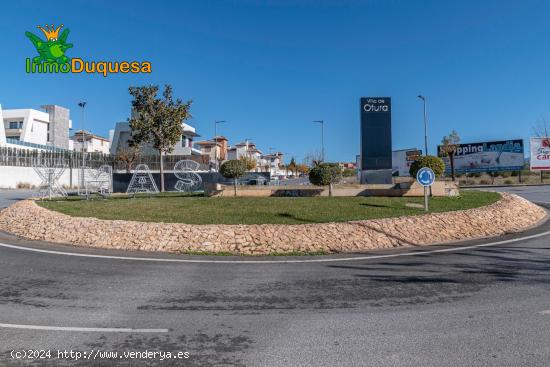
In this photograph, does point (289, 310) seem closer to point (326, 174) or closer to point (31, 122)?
point (326, 174)

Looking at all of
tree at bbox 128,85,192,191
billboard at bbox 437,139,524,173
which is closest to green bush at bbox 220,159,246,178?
tree at bbox 128,85,192,191

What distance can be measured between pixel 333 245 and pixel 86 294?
20.9 feet

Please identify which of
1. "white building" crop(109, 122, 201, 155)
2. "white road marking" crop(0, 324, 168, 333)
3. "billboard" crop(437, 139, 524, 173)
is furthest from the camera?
"white building" crop(109, 122, 201, 155)

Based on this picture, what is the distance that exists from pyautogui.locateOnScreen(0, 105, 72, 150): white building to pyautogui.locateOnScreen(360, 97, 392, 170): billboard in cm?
6280

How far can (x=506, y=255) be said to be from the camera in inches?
379

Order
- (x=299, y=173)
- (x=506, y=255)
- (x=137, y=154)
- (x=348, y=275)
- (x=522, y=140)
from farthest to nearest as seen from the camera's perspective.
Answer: (x=299, y=173) → (x=137, y=154) → (x=522, y=140) → (x=506, y=255) → (x=348, y=275)

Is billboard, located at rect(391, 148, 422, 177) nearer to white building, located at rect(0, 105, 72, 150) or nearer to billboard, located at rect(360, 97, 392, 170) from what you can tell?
billboard, located at rect(360, 97, 392, 170)

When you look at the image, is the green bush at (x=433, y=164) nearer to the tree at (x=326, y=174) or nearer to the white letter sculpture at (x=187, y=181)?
the tree at (x=326, y=174)

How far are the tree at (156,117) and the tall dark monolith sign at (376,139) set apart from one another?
38.0 ft

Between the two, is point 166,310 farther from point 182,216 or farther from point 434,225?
point 434,225

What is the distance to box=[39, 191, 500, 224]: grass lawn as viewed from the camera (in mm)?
13602

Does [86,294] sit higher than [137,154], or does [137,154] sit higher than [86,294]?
[137,154]

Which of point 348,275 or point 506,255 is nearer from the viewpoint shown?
point 348,275

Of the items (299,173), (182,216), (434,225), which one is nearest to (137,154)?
(182,216)
